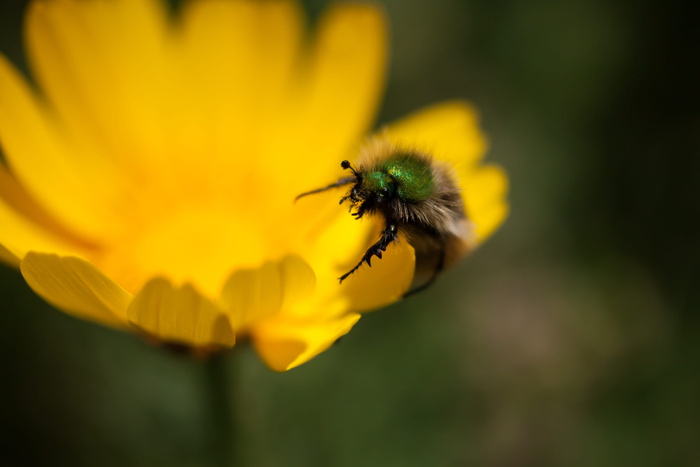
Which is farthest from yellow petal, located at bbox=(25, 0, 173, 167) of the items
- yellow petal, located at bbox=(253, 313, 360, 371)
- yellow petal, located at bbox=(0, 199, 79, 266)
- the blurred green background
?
yellow petal, located at bbox=(253, 313, 360, 371)


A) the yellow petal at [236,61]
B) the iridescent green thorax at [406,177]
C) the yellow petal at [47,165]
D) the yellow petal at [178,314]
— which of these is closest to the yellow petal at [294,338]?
the yellow petal at [178,314]

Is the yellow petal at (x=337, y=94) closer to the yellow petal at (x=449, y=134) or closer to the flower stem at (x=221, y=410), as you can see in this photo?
the yellow petal at (x=449, y=134)

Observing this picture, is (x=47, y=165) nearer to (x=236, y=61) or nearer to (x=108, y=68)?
(x=108, y=68)

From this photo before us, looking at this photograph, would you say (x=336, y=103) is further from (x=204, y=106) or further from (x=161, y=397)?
(x=161, y=397)

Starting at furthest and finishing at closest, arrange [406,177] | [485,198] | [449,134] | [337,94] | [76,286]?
1. [337,94]
2. [449,134]
3. [485,198]
4. [406,177]
5. [76,286]

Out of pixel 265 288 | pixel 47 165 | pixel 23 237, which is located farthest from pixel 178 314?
pixel 47 165

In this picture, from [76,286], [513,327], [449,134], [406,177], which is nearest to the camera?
[76,286]

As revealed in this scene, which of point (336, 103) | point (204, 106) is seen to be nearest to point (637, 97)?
point (336, 103)
